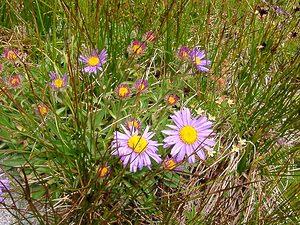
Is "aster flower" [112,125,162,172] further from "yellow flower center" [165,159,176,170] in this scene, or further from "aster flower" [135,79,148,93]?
"aster flower" [135,79,148,93]

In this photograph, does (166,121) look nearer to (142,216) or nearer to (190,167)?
(190,167)

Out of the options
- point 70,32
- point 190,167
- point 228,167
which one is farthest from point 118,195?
point 70,32

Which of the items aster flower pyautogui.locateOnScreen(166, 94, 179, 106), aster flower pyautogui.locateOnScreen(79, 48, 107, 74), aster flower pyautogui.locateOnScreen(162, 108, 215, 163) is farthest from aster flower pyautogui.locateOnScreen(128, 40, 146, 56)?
aster flower pyautogui.locateOnScreen(162, 108, 215, 163)

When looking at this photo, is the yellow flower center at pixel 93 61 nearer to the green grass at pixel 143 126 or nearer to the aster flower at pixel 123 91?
the green grass at pixel 143 126

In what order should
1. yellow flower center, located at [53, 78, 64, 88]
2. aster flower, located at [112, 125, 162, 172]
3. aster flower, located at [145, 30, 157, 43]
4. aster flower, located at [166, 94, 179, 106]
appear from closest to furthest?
aster flower, located at [112, 125, 162, 172], yellow flower center, located at [53, 78, 64, 88], aster flower, located at [166, 94, 179, 106], aster flower, located at [145, 30, 157, 43]

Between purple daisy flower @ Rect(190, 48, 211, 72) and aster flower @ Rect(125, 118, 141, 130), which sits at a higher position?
purple daisy flower @ Rect(190, 48, 211, 72)

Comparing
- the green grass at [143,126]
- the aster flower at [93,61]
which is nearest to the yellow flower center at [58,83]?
the green grass at [143,126]

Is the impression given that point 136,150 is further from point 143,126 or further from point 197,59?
point 197,59
